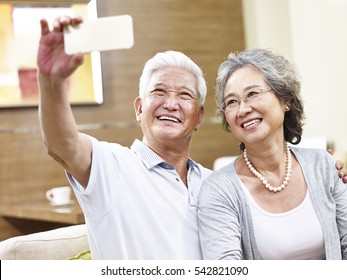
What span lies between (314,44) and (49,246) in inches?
81.0

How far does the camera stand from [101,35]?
0.82 m

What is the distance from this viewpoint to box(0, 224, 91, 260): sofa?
1335 mm

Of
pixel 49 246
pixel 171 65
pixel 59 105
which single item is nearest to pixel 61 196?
pixel 49 246

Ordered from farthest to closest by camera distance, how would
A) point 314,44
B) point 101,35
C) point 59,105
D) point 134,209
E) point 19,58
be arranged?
point 314,44 → point 19,58 → point 134,209 → point 59,105 → point 101,35

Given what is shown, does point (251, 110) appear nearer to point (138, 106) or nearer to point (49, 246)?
point (138, 106)

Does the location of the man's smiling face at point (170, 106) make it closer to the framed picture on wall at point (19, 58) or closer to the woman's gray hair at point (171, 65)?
the woman's gray hair at point (171, 65)

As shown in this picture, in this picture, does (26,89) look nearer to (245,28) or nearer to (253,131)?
(245,28)

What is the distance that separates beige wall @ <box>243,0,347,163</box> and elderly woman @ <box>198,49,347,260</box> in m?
1.43

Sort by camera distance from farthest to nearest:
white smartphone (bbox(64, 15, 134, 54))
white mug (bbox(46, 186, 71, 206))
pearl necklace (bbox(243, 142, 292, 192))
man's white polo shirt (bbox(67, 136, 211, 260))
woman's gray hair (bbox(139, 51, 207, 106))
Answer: white mug (bbox(46, 186, 71, 206)), woman's gray hair (bbox(139, 51, 207, 106)), pearl necklace (bbox(243, 142, 292, 192)), man's white polo shirt (bbox(67, 136, 211, 260)), white smartphone (bbox(64, 15, 134, 54))

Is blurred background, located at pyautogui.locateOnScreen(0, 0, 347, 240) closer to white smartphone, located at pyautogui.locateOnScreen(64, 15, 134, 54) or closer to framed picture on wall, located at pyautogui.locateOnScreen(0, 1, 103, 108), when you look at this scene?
framed picture on wall, located at pyautogui.locateOnScreen(0, 1, 103, 108)

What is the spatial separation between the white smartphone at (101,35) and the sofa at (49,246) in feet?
2.12

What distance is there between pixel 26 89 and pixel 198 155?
0.94 meters

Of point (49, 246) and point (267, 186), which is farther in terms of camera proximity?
point (49, 246)

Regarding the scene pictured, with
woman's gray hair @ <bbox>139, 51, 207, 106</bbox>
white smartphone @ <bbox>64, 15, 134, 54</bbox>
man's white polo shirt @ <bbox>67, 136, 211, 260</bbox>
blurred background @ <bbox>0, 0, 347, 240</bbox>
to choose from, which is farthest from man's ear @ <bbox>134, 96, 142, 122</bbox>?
blurred background @ <bbox>0, 0, 347, 240</bbox>
